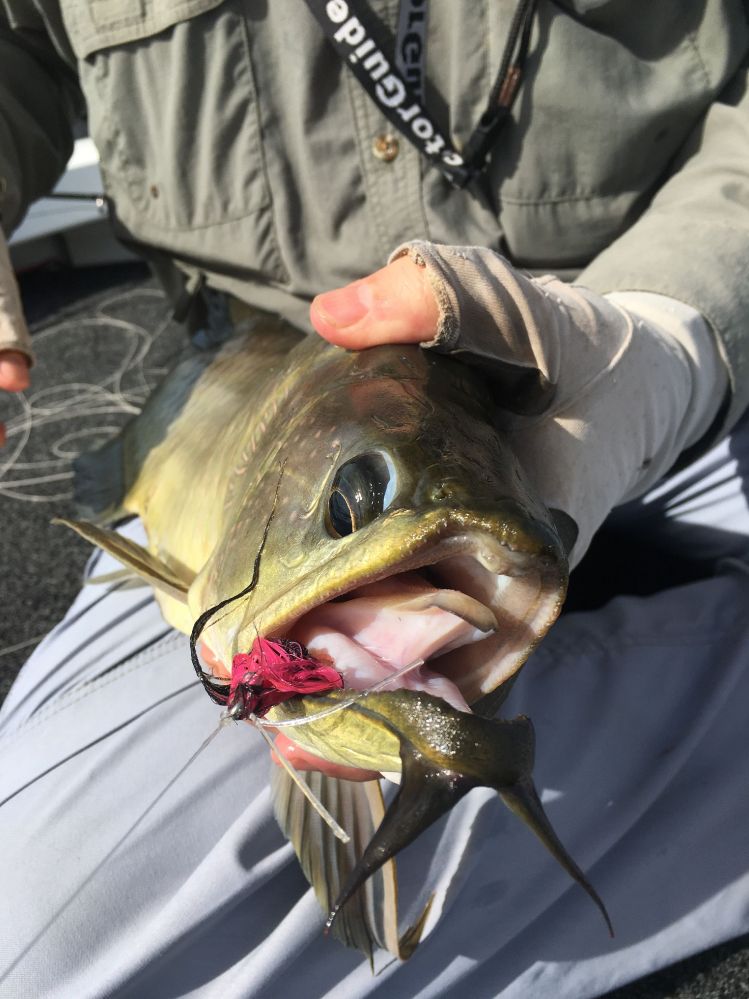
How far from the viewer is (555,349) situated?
1191 millimetres

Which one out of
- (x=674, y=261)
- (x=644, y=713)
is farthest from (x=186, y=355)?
(x=644, y=713)

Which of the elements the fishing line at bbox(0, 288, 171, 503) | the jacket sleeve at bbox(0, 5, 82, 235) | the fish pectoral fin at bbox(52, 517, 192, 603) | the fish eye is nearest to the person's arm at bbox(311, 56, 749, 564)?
the fish eye

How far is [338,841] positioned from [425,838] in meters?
0.16

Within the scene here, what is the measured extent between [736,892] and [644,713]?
0.36 metres

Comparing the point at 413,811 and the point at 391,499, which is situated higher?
the point at 391,499

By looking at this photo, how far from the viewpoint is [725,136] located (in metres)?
1.63

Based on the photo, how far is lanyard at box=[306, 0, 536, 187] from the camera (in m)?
1.53

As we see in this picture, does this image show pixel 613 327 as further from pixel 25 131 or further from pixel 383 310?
pixel 25 131

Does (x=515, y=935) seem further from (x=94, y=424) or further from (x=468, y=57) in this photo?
(x=94, y=424)

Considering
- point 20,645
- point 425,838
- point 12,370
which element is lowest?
point 20,645

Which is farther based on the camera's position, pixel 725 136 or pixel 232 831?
pixel 725 136

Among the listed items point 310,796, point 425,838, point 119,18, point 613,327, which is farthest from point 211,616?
point 119,18

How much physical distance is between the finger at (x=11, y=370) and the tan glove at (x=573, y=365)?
1.04 m

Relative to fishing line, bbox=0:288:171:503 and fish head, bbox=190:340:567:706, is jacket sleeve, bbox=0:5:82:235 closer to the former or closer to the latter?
fishing line, bbox=0:288:171:503
